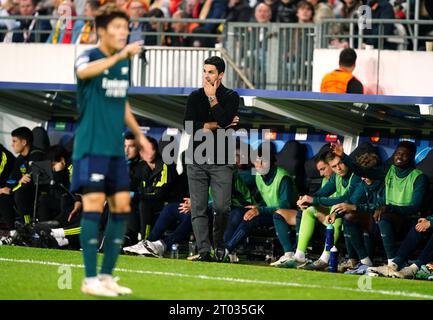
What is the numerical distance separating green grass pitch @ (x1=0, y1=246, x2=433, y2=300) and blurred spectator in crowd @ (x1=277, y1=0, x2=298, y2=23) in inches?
266

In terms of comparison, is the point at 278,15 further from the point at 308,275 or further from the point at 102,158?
the point at 102,158

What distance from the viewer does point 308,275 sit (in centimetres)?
1124

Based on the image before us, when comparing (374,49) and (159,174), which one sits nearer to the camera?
(159,174)

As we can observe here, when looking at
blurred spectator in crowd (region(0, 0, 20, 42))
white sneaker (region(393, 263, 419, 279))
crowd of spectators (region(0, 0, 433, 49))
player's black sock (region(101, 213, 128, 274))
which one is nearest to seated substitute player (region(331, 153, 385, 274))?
white sneaker (region(393, 263, 419, 279))

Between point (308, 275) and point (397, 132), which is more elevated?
point (397, 132)

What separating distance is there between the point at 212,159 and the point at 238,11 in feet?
22.9

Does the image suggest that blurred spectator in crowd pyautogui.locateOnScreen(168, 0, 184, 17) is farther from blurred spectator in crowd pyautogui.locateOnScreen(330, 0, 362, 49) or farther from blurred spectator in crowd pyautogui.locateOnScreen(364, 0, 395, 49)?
blurred spectator in crowd pyautogui.locateOnScreen(364, 0, 395, 49)

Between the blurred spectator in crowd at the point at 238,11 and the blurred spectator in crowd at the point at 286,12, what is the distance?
23.3 inches

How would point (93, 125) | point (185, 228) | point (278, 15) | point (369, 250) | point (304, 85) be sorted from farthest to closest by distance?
1. point (278, 15)
2. point (304, 85)
3. point (185, 228)
4. point (369, 250)
5. point (93, 125)

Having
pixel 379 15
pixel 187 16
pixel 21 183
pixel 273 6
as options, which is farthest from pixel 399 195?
pixel 187 16

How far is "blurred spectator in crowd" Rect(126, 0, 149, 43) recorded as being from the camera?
18625 millimetres

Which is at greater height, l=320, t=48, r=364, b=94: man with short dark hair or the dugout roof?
l=320, t=48, r=364, b=94: man with short dark hair

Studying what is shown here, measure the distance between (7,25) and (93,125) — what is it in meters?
11.9

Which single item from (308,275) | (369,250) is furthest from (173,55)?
(308,275)
